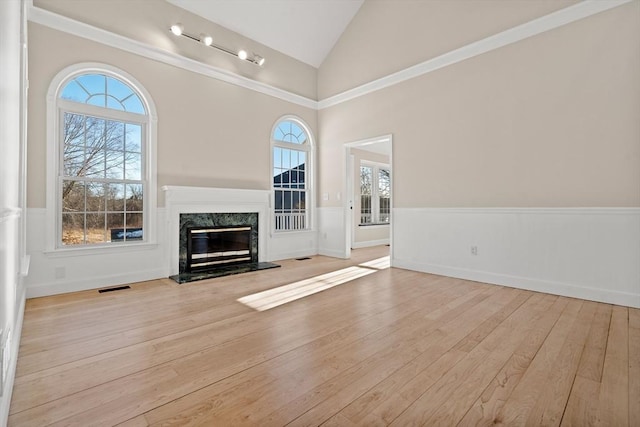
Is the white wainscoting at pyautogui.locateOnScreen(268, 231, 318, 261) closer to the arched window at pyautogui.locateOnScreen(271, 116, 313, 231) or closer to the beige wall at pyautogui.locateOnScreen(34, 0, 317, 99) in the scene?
the arched window at pyautogui.locateOnScreen(271, 116, 313, 231)

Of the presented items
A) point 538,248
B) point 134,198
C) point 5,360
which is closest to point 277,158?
point 134,198

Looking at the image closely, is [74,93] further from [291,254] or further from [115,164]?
[291,254]

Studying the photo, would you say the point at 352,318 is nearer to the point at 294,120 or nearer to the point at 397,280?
the point at 397,280

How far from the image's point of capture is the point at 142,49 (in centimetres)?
394

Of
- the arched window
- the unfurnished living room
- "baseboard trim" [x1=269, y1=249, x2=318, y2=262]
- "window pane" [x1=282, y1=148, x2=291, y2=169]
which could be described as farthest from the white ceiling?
"baseboard trim" [x1=269, y1=249, x2=318, y2=262]

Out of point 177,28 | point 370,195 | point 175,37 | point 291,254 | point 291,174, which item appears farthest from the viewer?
point 370,195

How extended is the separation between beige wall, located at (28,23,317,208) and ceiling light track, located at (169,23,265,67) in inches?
19.4

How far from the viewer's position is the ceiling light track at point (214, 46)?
13.6 ft

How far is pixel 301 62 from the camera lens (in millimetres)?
5824

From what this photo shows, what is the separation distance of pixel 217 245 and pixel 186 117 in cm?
190

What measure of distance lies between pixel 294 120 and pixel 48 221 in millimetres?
3915

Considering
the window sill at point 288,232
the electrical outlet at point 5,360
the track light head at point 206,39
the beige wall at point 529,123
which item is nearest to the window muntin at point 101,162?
the track light head at point 206,39

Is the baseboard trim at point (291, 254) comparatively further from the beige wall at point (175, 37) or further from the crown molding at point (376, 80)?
the beige wall at point (175, 37)

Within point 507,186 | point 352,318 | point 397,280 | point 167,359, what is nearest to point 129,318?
point 167,359
